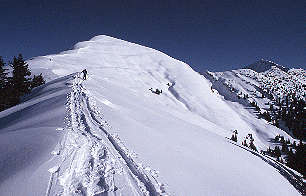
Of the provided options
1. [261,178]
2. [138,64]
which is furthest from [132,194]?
[138,64]

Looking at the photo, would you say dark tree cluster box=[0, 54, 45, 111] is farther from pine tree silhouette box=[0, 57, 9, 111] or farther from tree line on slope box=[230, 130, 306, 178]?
tree line on slope box=[230, 130, 306, 178]

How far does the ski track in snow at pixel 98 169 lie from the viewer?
6.70m

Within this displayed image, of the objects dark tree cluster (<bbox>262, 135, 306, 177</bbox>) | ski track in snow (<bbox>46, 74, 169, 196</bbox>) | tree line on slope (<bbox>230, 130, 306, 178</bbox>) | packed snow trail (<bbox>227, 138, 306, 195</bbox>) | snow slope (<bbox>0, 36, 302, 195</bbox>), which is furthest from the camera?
tree line on slope (<bbox>230, 130, 306, 178</bbox>)

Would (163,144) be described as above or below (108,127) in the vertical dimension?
below

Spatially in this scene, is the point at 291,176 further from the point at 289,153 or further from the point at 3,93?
the point at 289,153

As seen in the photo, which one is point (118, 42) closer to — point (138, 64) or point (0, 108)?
point (138, 64)

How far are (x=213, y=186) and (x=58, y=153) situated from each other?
5.88m

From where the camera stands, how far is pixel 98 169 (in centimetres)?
776

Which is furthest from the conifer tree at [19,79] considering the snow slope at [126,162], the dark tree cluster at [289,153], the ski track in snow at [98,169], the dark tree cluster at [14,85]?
the dark tree cluster at [289,153]

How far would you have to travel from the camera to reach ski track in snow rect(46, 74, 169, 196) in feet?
22.0

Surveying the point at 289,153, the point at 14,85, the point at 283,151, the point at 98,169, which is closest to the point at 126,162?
the point at 98,169

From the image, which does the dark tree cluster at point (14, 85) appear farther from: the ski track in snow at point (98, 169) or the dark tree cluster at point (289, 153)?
the dark tree cluster at point (289, 153)

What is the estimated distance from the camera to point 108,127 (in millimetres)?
12758

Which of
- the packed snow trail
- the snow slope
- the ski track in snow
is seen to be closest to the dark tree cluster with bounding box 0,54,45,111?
the snow slope
